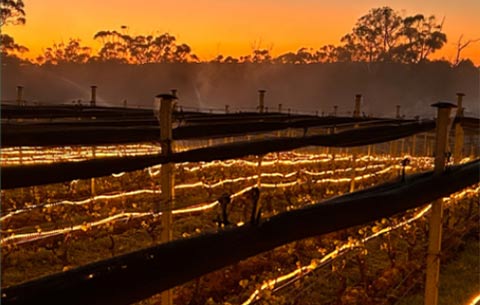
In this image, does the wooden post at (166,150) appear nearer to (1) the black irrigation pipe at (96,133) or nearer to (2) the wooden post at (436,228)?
(1) the black irrigation pipe at (96,133)

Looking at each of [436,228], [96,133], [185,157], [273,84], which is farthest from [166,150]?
[273,84]

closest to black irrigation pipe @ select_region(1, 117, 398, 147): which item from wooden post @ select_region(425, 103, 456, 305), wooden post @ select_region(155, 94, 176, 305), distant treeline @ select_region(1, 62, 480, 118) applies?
wooden post @ select_region(155, 94, 176, 305)

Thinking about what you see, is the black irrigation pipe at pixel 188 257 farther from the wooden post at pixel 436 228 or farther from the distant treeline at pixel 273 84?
the distant treeline at pixel 273 84

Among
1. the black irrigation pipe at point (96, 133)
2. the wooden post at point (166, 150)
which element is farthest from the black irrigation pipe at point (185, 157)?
the black irrigation pipe at point (96, 133)

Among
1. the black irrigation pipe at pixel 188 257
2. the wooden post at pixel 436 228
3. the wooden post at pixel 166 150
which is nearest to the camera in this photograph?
the black irrigation pipe at pixel 188 257

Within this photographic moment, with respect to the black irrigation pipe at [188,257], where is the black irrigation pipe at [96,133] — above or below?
above

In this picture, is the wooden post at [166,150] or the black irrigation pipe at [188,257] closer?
the black irrigation pipe at [188,257]

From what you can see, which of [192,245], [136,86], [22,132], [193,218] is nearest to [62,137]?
[22,132]

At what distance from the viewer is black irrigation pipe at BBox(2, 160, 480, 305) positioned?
73 cm

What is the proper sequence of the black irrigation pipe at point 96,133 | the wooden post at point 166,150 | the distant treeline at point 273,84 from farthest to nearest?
the distant treeline at point 273,84 < the wooden post at point 166,150 < the black irrigation pipe at point 96,133

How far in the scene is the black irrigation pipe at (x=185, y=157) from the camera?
1940mm

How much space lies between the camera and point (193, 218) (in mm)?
7777

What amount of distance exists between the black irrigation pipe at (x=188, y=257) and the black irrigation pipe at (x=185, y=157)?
1104mm

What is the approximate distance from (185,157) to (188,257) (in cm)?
198
